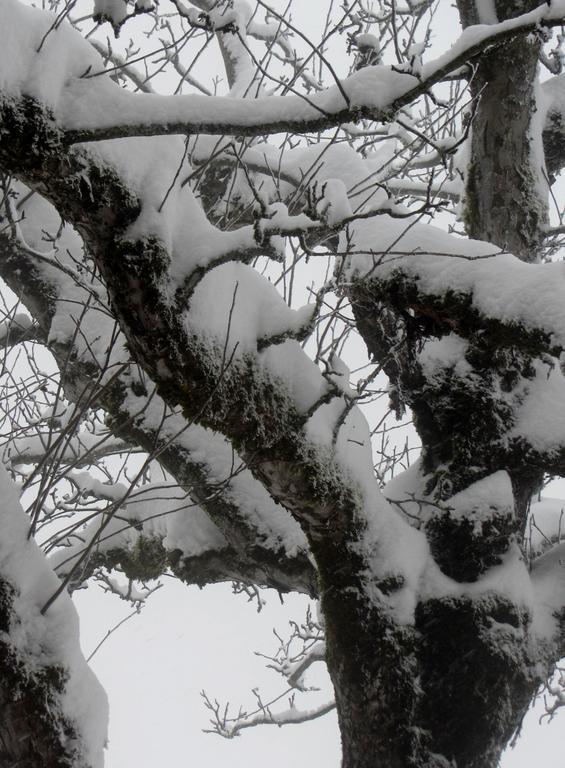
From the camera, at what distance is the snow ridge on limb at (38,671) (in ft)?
5.18

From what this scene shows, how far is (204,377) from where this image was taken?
6.64 feet

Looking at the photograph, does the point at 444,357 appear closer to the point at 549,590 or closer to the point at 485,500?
the point at 485,500

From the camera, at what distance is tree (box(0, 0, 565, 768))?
1.61 m

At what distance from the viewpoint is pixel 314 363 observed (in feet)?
8.23

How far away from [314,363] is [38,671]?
138cm

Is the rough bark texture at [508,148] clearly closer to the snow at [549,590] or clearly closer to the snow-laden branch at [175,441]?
the snow at [549,590]

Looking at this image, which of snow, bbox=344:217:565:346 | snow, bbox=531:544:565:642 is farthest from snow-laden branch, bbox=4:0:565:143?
snow, bbox=531:544:565:642

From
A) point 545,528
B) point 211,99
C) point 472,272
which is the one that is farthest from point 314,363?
point 545,528

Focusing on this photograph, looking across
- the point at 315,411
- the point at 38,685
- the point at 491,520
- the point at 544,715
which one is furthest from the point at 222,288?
the point at 544,715

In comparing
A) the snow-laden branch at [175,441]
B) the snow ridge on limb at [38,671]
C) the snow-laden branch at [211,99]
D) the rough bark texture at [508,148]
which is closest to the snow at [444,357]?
the rough bark texture at [508,148]

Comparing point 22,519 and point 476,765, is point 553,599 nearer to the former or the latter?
point 476,765

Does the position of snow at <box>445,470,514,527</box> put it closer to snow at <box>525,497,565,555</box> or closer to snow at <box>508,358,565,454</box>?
snow at <box>508,358,565,454</box>

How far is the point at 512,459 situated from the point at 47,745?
2026 mm

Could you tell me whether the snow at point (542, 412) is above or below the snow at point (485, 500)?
above
